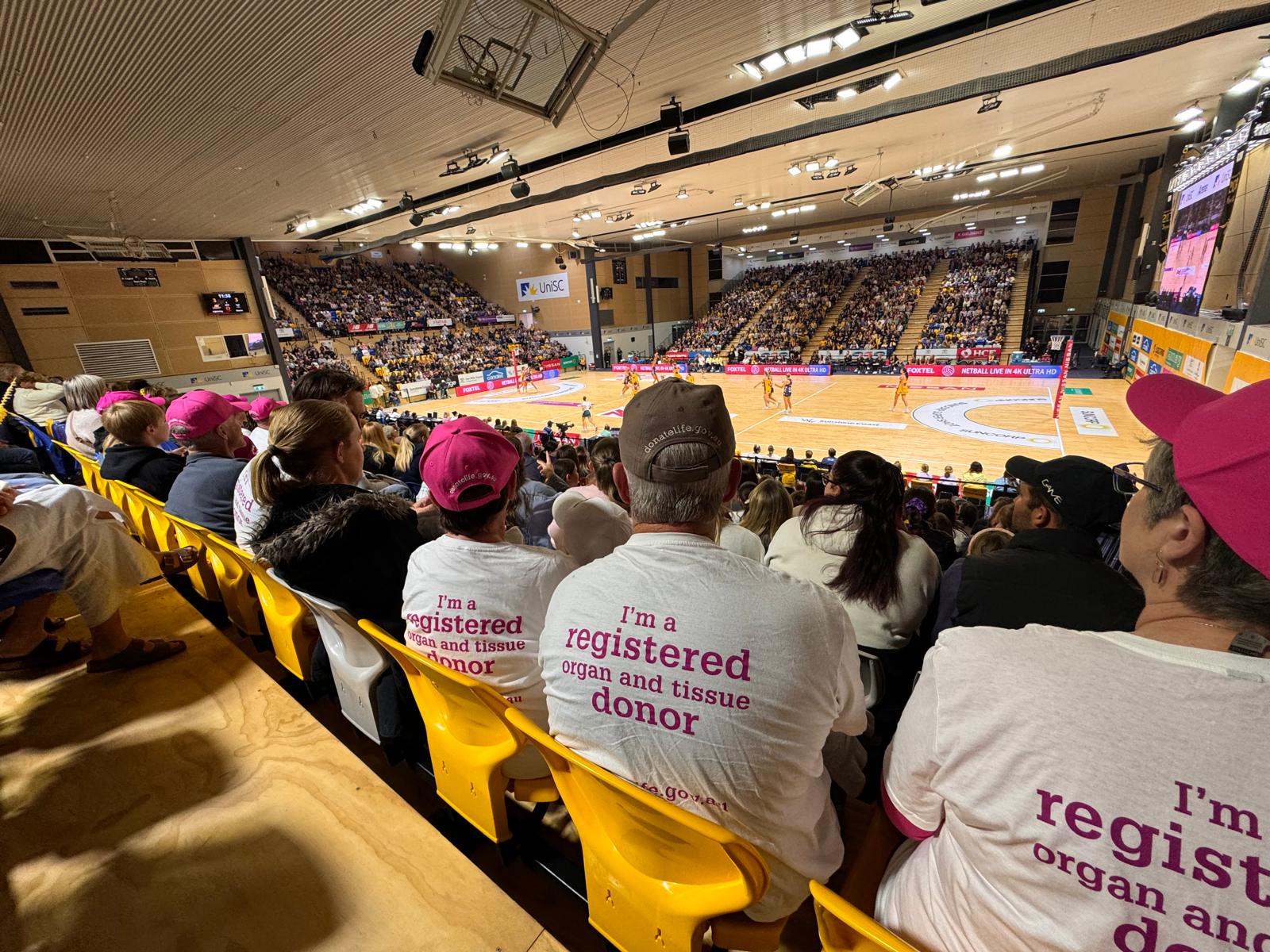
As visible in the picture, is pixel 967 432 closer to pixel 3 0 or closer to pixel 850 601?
pixel 850 601

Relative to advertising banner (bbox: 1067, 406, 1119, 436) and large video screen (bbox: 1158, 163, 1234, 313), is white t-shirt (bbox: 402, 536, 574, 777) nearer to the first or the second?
large video screen (bbox: 1158, 163, 1234, 313)

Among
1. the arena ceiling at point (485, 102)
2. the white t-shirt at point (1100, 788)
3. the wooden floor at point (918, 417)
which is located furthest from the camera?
the wooden floor at point (918, 417)

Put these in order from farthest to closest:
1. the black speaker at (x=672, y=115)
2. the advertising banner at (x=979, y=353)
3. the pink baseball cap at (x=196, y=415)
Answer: the advertising banner at (x=979, y=353)
the black speaker at (x=672, y=115)
the pink baseball cap at (x=196, y=415)

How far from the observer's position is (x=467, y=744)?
5.12 feet

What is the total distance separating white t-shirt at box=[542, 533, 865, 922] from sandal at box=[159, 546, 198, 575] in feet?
8.58

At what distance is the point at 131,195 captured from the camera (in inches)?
413

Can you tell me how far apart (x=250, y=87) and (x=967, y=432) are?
14.9 metres

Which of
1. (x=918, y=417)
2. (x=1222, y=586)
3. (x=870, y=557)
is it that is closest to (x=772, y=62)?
(x=870, y=557)

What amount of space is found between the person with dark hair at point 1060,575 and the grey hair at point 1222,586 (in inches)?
38.0

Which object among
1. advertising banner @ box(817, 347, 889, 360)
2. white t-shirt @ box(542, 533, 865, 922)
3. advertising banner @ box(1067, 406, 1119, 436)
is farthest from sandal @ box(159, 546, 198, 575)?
advertising banner @ box(817, 347, 889, 360)

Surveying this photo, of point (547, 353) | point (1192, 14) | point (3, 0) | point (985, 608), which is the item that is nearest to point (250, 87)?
point (3, 0)

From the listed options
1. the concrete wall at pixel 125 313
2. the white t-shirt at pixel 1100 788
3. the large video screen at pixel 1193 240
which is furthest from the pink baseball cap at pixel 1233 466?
the concrete wall at pixel 125 313

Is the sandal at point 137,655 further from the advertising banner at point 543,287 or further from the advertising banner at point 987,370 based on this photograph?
the advertising banner at point 543,287

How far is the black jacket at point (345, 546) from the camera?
165cm
